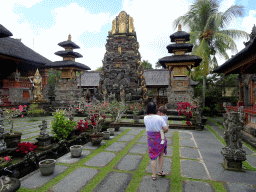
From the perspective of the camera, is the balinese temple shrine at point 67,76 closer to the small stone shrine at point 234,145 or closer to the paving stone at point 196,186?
the small stone shrine at point 234,145

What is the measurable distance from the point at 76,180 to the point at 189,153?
11.9 feet

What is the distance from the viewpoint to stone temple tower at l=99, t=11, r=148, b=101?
16188 mm

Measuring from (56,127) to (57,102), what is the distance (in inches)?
541

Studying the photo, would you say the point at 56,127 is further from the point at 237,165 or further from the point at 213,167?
the point at 237,165

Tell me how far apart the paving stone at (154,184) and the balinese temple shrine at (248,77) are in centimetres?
457

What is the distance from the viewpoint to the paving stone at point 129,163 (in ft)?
14.2

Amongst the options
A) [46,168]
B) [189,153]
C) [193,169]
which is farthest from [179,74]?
[46,168]

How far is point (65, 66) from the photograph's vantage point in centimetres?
1883

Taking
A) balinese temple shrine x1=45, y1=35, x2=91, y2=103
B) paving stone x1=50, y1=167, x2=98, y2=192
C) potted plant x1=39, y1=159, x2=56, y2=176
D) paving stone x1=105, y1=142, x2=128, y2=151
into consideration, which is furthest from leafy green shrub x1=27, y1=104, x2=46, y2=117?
paving stone x1=50, y1=167, x2=98, y2=192

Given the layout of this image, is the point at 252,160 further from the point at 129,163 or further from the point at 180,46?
the point at 180,46

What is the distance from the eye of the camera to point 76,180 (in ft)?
12.1

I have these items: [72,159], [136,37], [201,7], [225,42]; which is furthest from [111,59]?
[72,159]

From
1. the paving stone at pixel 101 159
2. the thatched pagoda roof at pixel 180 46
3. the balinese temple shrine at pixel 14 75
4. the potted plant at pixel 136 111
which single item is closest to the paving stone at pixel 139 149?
the paving stone at pixel 101 159

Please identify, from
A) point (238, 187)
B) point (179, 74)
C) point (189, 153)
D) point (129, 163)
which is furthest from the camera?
point (179, 74)
